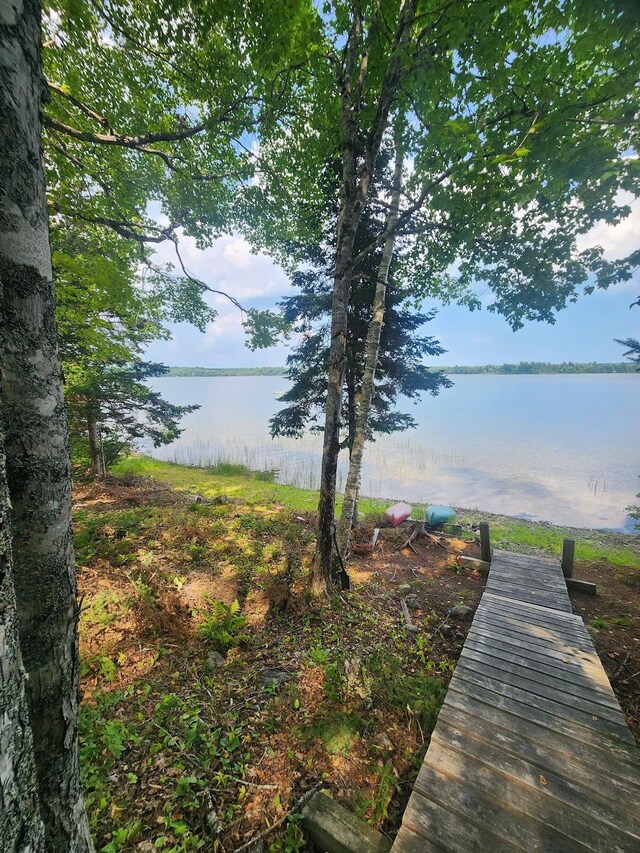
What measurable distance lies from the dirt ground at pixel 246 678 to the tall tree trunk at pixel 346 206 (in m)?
0.97

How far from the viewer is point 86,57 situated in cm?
469

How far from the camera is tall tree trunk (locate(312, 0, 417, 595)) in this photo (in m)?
3.88

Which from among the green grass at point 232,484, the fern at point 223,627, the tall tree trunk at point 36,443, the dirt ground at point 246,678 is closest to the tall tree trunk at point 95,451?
the green grass at point 232,484

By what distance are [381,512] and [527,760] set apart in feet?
25.4

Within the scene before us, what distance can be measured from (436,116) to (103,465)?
1184cm

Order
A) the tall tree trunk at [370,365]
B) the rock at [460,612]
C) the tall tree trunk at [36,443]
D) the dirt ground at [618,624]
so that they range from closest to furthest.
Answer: the tall tree trunk at [36,443] → the dirt ground at [618,624] → the rock at [460,612] → the tall tree trunk at [370,365]

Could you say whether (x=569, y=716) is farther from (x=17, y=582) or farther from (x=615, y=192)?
(x=615, y=192)

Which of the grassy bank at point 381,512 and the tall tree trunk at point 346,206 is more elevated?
the tall tree trunk at point 346,206

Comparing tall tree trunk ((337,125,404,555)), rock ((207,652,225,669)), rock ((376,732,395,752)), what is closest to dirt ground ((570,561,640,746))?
rock ((376,732,395,752))

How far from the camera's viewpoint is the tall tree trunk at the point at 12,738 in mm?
788

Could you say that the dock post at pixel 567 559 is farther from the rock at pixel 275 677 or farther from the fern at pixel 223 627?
the fern at pixel 223 627

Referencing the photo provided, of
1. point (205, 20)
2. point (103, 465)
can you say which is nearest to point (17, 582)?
point (205, 20)

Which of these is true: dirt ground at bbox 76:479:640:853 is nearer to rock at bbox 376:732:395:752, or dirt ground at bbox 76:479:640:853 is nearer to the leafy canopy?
rock at bbox 376:732:395:752

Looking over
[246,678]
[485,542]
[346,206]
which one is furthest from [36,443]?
[485,542]
